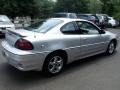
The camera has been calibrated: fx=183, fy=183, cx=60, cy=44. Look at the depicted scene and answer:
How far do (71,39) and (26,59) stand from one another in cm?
152

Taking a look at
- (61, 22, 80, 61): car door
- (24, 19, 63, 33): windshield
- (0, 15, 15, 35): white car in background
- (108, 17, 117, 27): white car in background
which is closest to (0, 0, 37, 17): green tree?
(0, 15, 15, 35): white car in background

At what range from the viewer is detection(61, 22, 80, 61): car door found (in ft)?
16.6

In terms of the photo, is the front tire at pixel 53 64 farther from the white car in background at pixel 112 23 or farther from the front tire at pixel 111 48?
the white car in background at pixel 112 23

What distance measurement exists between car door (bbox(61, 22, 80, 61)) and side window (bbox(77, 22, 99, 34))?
280 millimetres

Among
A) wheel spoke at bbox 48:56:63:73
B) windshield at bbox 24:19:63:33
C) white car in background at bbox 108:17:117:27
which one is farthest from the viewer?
white car in background at bbox 108:17:117:27

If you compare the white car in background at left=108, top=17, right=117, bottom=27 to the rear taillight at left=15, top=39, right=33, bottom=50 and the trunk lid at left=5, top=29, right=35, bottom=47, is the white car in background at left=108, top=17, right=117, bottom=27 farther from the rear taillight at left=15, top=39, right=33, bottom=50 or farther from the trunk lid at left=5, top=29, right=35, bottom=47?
the rear taillight at left=15, top=39, right=33, bottom=50

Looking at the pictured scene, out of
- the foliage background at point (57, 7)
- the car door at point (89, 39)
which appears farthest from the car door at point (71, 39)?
the foliage background at point (57, 7)

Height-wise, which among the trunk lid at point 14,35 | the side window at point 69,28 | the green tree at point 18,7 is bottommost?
the trunk lid at point 14,35

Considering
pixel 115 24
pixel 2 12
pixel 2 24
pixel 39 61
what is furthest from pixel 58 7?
pixel 39 61

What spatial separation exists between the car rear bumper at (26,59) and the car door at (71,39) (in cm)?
86

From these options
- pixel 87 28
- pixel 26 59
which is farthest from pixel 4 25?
pixel 26 59

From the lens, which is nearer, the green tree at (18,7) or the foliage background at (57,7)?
the green tree at (18,7)

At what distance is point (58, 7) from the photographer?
41.5 metres

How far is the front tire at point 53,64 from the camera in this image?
15.3ft
